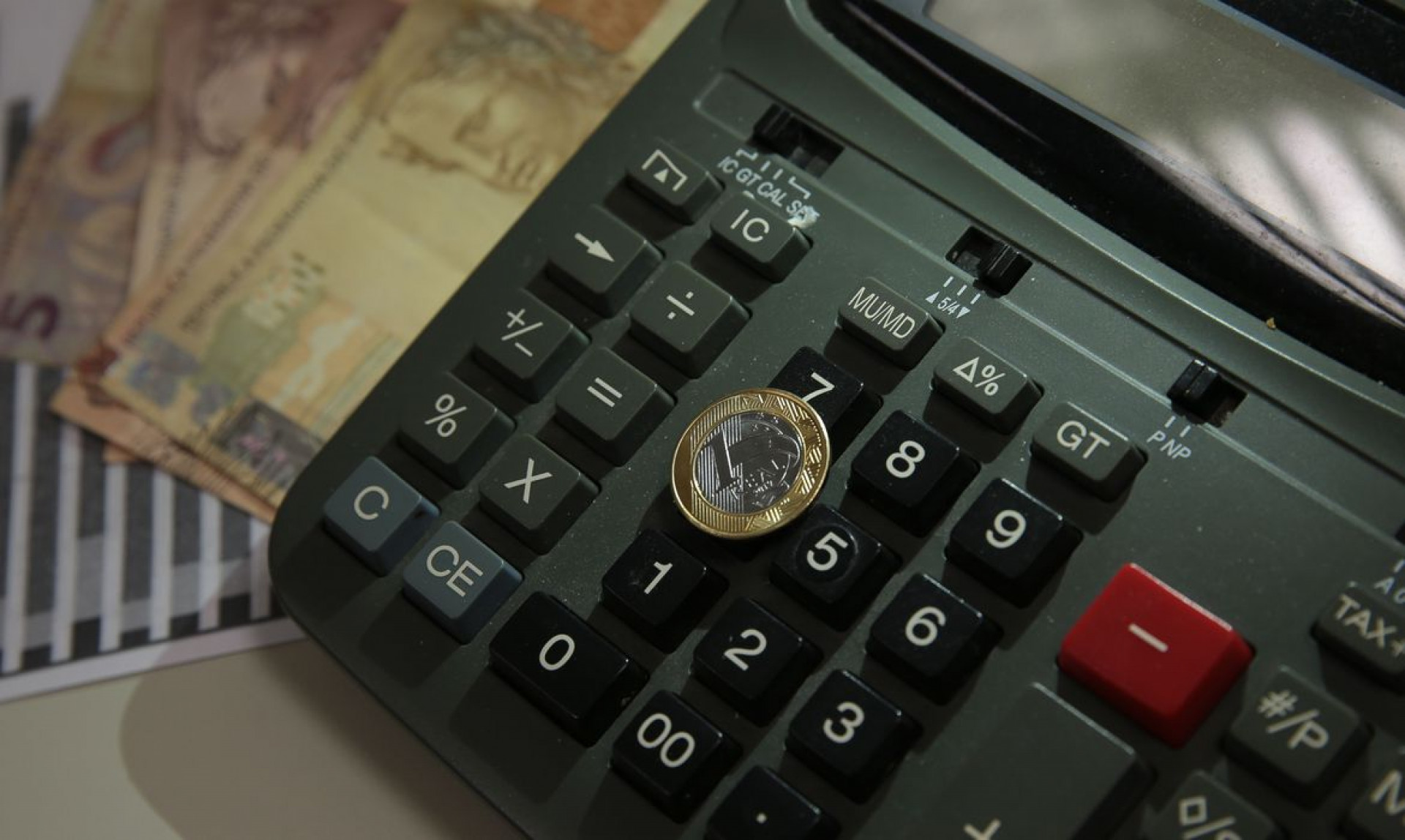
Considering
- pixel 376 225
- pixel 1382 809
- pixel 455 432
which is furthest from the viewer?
pixel 376 225

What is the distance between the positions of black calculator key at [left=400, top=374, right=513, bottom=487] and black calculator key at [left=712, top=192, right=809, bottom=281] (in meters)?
0.09

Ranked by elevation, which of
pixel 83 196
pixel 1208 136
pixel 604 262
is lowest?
pixel 83 196

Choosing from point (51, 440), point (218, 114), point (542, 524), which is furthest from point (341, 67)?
point (542, 524)

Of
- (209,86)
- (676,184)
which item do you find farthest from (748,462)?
(209,86)

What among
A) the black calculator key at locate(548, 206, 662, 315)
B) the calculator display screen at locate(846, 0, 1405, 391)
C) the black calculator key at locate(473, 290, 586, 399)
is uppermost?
the calculator display screen at locate(846, 0, 1405, 391)

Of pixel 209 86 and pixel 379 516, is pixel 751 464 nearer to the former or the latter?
pixel 379 516

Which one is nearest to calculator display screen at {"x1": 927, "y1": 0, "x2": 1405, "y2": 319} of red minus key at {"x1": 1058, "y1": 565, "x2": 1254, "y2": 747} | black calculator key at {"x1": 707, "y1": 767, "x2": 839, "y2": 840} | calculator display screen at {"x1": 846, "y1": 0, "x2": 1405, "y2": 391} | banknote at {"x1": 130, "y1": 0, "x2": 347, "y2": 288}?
calculator display screen at {"x1": 846, "y1": 0, "x2": 1405, "y2": 391}

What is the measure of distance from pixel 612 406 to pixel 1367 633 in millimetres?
217

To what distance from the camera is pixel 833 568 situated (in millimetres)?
→ 410

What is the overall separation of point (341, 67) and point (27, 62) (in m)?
0.16

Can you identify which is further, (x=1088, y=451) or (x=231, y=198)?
(x=231, y=198)

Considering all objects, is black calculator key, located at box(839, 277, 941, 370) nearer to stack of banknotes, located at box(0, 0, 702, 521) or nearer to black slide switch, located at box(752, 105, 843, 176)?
black slide switch, located at box(752, 105, 843, 176)

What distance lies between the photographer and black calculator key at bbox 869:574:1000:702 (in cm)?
39

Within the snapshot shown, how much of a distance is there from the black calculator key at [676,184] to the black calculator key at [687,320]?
25mm
